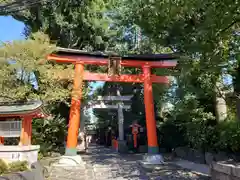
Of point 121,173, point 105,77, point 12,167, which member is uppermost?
point 105,77

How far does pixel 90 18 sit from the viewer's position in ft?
68.3

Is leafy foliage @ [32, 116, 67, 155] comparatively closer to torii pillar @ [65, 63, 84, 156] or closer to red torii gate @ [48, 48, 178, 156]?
torii pillar @ [65, 63, 84, 156]

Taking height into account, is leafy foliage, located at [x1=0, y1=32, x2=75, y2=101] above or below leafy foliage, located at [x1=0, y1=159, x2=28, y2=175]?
above

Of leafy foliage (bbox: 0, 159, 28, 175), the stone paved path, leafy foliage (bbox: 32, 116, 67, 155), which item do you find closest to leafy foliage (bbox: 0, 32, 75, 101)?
leafy foliage (bbox: 32, 116, 67, 155)

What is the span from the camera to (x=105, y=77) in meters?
17.0

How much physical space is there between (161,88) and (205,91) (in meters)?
6.71

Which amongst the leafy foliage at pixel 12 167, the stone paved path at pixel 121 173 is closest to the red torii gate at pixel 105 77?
the stone paved path at pixel 121 173

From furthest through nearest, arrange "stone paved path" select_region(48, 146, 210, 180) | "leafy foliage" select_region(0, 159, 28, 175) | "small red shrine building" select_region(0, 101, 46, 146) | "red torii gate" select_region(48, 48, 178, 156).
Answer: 1. "red torii gate" select_region(48, 48, 178, 156)
2. "small red shrine building" select_region(0, 101, 46, 146)
3. "stone paved path" select_region(48, 146, 210, 180)
4. "leafy foliage" select_region(0, 159, 28, 175)

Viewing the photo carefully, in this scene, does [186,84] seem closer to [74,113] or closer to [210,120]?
[210,120]

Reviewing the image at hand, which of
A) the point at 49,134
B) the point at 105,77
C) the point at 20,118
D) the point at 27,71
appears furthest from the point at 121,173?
the point at 49,134

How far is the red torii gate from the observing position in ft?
50.9

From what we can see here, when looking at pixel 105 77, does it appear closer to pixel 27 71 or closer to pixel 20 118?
pixel 27 71

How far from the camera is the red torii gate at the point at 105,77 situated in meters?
15.5

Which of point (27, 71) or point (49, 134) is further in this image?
point (49, 134)
